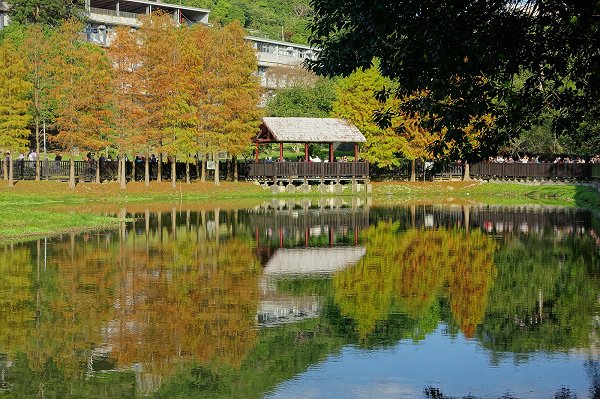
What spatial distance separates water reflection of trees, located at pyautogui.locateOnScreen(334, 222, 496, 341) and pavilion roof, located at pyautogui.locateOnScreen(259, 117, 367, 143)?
37.7 metres

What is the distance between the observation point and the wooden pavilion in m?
72.9

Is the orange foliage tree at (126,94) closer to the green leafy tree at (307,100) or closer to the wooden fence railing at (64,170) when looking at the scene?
the wooden fence railing at (64,170)

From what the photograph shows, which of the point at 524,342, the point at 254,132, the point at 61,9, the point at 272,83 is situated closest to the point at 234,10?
the point at 272,83

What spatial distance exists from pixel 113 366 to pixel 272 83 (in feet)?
393

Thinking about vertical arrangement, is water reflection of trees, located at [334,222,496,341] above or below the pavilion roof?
below

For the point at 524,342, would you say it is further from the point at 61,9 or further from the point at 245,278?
the point at 61,9

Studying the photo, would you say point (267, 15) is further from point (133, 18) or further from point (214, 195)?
point (214, 195)

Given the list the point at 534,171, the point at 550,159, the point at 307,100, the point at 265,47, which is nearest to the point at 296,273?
the point at 534,171

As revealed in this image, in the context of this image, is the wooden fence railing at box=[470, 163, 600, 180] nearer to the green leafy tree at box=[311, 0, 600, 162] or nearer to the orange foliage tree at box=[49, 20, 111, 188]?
the orange foliage tree at box=[49, 20, 111, 188]

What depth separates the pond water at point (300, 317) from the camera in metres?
13.9

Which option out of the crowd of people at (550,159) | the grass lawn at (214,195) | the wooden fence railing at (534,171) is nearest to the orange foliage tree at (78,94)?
the grass lawn at (214,195)

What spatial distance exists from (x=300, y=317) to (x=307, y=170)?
54.7 meters

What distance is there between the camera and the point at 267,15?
161 m

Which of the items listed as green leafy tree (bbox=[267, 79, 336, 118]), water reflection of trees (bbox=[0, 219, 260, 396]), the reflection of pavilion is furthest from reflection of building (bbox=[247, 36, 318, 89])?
water reflection of trees (bbox=[0, 219, 260, 396])
